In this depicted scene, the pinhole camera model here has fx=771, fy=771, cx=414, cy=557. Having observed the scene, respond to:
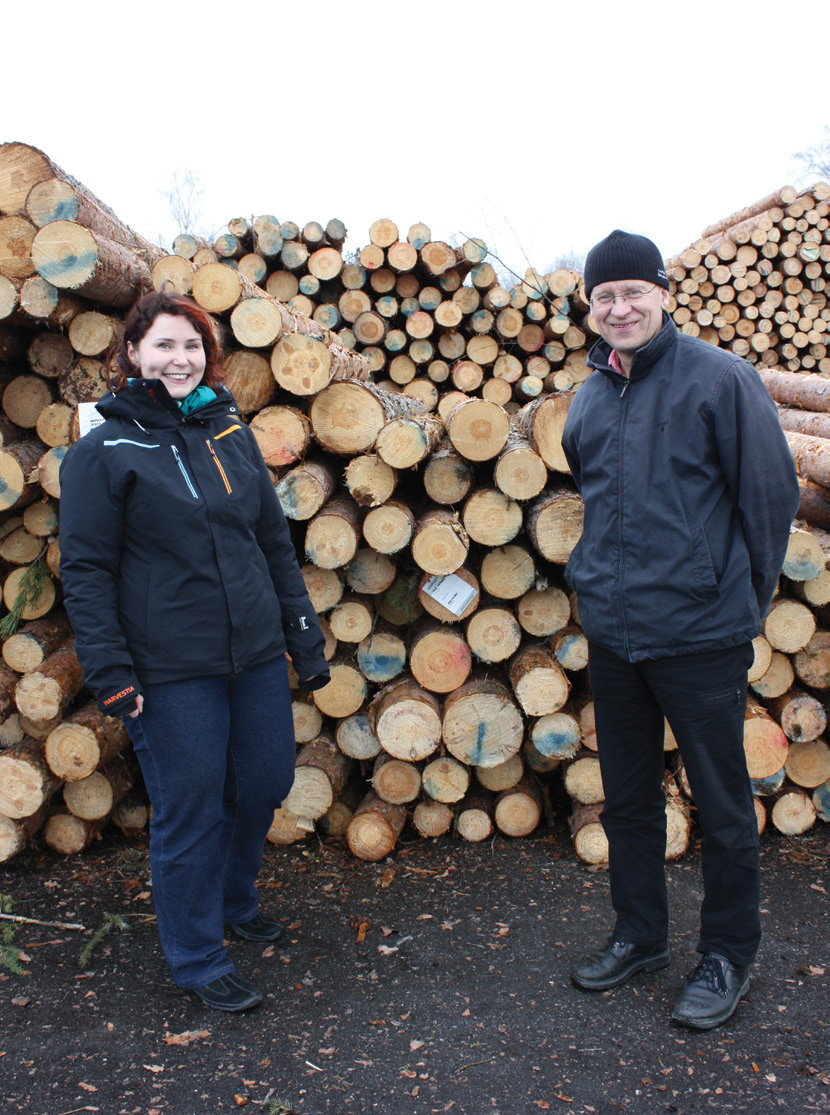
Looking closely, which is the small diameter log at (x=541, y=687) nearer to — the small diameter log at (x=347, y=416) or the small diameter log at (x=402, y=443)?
the small diameter log at (x=402, y=443)

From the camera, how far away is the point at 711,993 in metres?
2.20

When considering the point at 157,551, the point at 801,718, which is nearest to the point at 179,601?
the point at 157,551

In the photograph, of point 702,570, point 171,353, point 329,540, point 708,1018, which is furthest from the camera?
point 329,540

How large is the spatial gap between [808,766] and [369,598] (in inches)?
79.9

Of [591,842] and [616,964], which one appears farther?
[591,842]

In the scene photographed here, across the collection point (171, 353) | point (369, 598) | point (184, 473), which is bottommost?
point (369, 598)

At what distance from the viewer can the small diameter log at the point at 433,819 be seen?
133 inches

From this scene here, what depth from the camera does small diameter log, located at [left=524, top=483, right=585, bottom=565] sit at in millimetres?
3053

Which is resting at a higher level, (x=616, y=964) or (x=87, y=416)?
(x=87, y=416)

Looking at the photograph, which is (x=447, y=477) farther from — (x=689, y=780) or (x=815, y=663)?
(x=815, y=663)

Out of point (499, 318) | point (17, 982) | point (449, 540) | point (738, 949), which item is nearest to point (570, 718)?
point (449, 540)

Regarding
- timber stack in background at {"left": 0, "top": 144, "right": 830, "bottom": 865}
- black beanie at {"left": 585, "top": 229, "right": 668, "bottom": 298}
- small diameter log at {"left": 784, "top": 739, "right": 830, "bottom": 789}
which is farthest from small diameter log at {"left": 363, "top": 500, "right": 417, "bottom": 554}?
small diameter log at {"left": 784, "top": 739, "right": 830, "bottom": 789}

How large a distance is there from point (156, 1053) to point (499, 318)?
688 cm

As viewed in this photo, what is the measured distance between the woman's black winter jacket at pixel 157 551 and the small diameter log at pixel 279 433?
0.77 meters
